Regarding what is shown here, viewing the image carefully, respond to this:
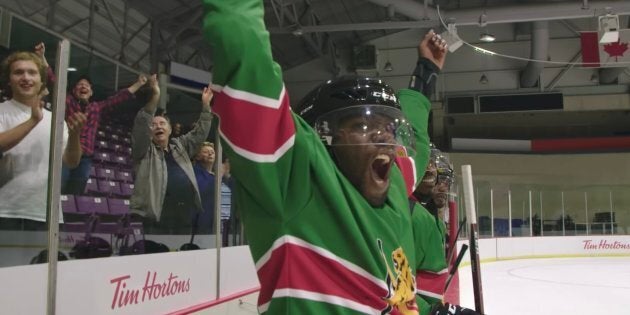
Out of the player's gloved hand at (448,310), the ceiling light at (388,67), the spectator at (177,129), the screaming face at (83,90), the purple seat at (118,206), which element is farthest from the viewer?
the ceiling light at (388,67)

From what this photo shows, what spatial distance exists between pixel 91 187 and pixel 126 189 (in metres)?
0.34

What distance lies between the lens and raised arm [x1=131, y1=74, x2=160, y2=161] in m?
2.78

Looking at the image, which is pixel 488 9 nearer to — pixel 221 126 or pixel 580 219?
pixel 580 219

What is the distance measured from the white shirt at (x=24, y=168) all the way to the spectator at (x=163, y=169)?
2.14 feet

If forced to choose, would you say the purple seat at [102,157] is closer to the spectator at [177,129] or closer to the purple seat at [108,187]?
the purple seat at [108,187]

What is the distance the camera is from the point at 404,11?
10.4 meters

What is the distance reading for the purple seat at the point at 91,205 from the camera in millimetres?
2275

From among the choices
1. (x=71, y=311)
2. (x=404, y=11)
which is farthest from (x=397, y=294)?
(x=404, y=11)

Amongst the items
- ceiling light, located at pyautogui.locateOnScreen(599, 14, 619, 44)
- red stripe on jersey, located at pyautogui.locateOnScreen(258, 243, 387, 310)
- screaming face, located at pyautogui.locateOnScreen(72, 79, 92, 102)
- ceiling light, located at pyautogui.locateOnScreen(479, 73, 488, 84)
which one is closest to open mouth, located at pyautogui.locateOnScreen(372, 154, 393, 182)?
red stripe on jersey, located at pyautogui.locateOnScreen(258, 243, 387, 310)

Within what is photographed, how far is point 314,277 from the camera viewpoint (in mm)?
870

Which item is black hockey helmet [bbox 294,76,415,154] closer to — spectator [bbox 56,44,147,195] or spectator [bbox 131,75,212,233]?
spectator [bbox 56,44,147,195]

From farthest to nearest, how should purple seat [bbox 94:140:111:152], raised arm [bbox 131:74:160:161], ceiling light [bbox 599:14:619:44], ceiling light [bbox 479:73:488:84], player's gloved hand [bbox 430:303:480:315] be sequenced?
ceiling light [bbox 479:73:488:84]
ceiling light [bbox 599:14:619:44]
raised arm [bbox 131:74:160:161]
purple seat [bbox 94:140:111:152]
player's gloved hand [bbox 430:303:480:315]

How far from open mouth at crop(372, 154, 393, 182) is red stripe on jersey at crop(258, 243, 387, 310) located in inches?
7.5

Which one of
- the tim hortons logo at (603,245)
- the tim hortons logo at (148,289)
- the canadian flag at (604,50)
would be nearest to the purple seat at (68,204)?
the tim hortons logo at (148,289)
